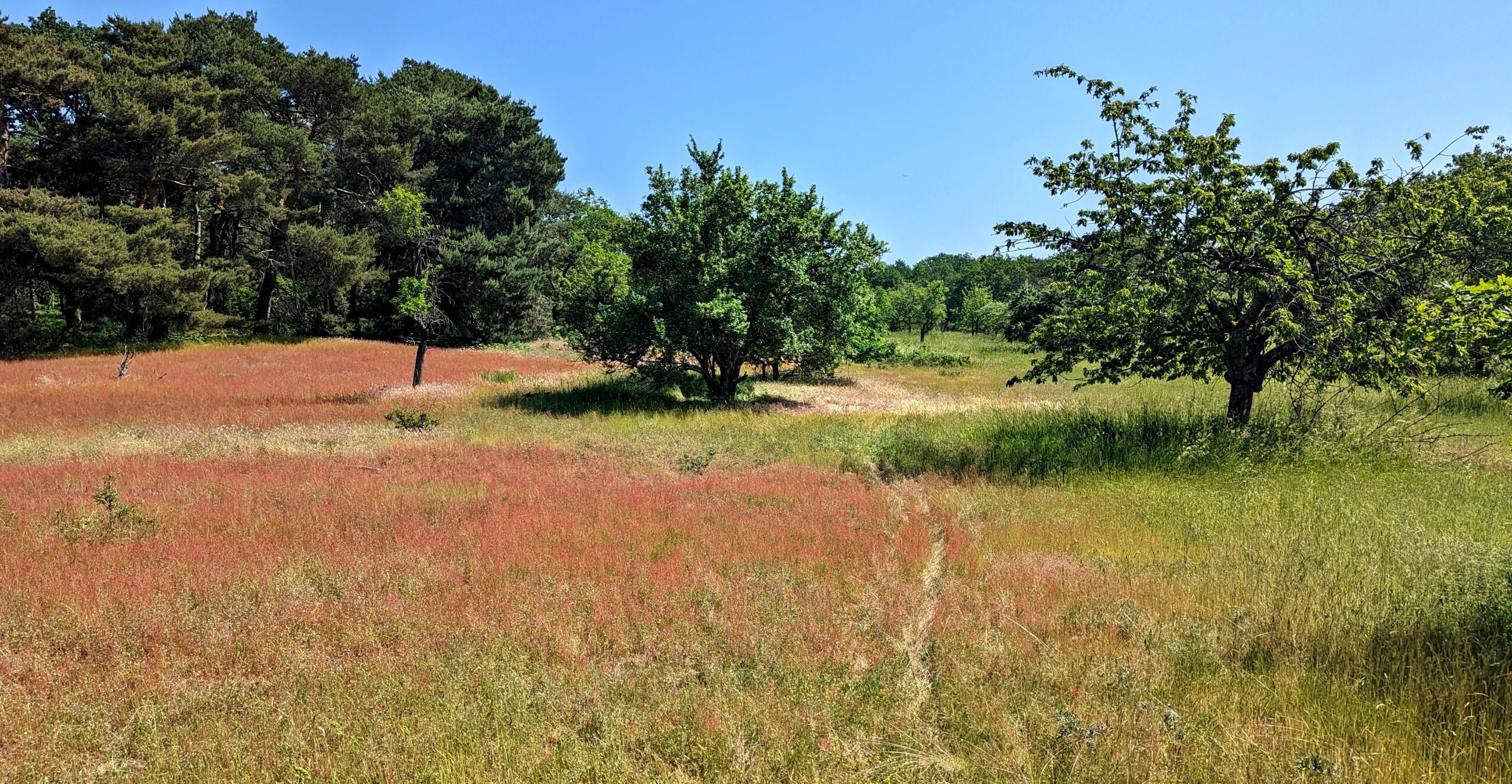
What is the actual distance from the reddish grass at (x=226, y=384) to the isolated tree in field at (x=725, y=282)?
7651 mm

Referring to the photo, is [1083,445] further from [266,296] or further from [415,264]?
[266,296]

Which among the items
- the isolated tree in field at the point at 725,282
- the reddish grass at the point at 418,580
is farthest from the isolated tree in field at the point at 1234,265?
the isolated tree in field at the point at 725,282

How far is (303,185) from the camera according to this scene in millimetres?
42062

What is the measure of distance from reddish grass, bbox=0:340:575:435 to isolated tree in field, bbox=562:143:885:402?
7.65m

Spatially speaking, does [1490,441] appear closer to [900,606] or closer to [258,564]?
[900,606]

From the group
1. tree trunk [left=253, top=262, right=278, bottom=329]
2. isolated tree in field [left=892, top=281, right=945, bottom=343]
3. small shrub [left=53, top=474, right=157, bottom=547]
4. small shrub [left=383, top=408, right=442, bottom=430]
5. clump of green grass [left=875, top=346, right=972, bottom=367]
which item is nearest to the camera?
small shrub [left=53, top=474, right=157, bottom=547]

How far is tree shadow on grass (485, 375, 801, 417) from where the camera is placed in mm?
19156

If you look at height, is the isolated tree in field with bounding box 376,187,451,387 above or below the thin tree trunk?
below

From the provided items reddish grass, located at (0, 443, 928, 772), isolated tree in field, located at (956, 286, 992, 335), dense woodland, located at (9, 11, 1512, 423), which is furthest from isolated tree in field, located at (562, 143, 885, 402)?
A: isolated tree in field, located at (956, 286, 992, 335)

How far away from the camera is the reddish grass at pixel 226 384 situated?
1686 centimetres

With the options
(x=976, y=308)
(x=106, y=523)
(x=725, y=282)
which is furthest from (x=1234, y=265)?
(x=976, y=308)

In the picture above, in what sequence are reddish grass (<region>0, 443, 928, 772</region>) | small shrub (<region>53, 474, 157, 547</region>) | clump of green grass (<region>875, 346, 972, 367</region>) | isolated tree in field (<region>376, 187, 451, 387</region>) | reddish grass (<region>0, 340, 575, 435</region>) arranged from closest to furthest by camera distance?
reddish grass (<region>0, 443, 928, 772</region>) < small shrub (<region>53, 474, 157, 547</region>) < reddish grass (<region>0, 340, 575, 435</region>) < isolated tree in field (<region>376, 187, 451, 387</region>) < clump of green grass (<region>875, 346, 972, 367</region>)

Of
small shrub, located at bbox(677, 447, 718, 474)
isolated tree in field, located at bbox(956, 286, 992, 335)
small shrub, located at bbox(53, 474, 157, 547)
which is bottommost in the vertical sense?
small shrub, located at bbox(53, 474, 157, 547)

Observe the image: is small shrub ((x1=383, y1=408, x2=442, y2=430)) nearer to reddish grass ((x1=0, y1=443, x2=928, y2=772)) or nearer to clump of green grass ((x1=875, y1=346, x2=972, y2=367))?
reddish grass ((x1=0, y1=443, x2=928, y2=772))
